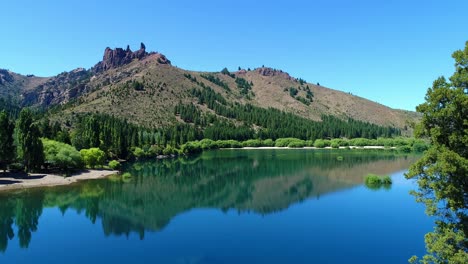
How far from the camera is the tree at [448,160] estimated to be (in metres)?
15.5

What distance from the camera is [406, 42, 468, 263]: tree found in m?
15.5

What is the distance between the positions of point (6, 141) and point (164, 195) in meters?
29.7

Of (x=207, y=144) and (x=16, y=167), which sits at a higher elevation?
(x=207, y=144)

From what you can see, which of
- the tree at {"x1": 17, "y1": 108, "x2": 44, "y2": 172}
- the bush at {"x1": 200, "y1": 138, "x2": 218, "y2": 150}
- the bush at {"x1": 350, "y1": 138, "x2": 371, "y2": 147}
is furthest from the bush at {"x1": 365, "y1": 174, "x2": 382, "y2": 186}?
the bush at {"x1": 350, "y1": 138, "x2": 371, "y2": 147}

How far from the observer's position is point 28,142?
6512cm

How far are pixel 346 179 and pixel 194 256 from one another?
54.7m

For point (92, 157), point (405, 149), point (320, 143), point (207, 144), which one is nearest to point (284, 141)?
point (320, 143)

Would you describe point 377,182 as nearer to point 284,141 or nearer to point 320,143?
point 320,143

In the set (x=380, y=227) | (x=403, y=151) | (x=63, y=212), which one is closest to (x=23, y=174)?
(x=63, y=212)

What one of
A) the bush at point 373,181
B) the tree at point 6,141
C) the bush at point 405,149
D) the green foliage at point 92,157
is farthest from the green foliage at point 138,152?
the bush at point 405,149

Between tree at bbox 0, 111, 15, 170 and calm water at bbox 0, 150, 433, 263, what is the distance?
41.4 feet

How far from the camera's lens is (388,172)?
282 feet

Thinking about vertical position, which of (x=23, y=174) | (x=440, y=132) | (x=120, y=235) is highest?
(x=440, y=132)

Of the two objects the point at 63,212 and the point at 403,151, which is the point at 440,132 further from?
the point at 403,151
